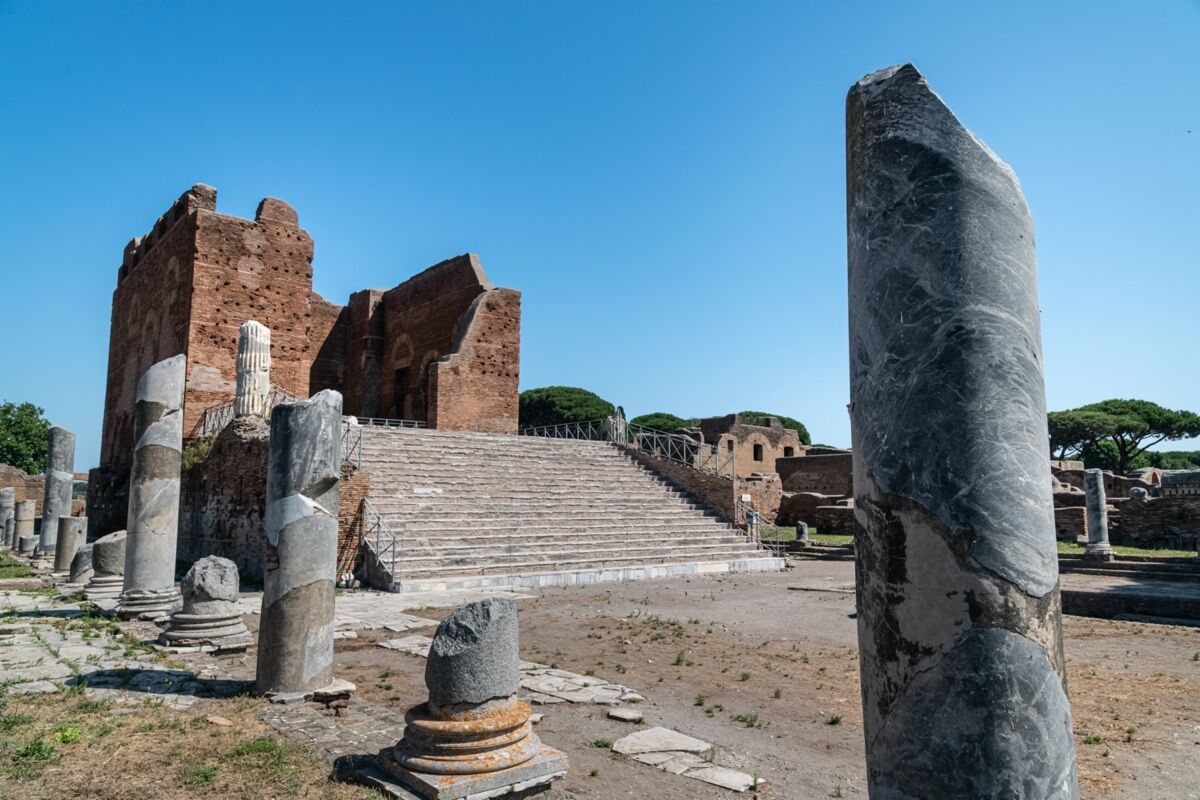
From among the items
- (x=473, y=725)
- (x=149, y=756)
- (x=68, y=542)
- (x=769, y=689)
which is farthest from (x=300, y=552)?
(x=68, y=542)

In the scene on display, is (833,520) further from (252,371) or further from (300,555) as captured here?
(300,555)

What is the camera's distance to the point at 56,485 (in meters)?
20.1

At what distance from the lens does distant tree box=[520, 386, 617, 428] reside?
5444 centimetres

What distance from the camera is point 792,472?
3681cm

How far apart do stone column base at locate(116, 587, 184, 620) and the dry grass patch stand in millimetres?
3917

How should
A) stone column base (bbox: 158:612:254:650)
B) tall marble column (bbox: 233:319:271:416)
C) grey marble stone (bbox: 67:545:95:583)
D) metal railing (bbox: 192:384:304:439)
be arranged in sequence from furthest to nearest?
1. metal railing (bbox: 192:384:304:439)
2. tall marble column (bbox: 233:319:271:416)
3. grey marble stone (bbox: 67:545:95:583)
4. stone column base (bbox: 158:612:254:650)

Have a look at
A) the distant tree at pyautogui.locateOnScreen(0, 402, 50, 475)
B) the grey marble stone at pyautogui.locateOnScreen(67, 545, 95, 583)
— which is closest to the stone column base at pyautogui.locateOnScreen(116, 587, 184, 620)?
the grey marble stone at pyautogui.locateOnScreen(67, 545, 95, 583)

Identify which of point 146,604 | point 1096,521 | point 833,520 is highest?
point 1096,521

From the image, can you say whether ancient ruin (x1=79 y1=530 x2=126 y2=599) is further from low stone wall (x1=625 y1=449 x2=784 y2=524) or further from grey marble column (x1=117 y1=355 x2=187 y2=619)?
low stone wall (x1=625 y1=449 x2=784 y2=524)

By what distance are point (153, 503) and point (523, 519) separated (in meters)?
6.96

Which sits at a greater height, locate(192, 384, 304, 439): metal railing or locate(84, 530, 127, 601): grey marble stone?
locate(192, 384, 304, 439): metal railing

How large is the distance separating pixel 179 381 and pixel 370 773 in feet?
24.0

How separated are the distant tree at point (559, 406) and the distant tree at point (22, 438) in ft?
93.3

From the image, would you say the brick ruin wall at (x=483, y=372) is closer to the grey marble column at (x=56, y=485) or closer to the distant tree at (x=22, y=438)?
the grey marble column at (x=56, y=485)
